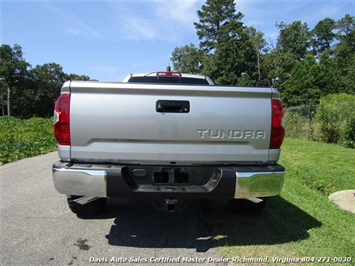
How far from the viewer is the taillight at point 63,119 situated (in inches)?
110

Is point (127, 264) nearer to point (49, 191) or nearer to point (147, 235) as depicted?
point (147, 235)

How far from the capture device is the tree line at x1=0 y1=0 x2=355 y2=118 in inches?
1635

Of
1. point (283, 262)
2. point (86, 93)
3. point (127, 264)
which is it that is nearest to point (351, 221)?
point (283, 262)

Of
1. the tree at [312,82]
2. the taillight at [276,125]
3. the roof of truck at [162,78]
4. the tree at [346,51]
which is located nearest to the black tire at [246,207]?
the taillight at [276,125]

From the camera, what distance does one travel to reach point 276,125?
2.96 metres

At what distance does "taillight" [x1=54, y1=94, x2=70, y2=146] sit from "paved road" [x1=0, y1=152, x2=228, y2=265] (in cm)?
117

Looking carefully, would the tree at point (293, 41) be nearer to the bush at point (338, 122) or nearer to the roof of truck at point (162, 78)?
the bush at point (338, 122)

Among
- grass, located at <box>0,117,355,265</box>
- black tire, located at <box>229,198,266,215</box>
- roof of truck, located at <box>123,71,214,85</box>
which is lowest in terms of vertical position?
grass, located at <box>0,117,355,265</box>

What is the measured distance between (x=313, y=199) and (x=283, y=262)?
2.26 m

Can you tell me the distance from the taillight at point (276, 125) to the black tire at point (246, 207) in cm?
116

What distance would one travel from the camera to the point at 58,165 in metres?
2.86

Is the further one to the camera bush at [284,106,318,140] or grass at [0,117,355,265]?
bush at [284,106,318,140]

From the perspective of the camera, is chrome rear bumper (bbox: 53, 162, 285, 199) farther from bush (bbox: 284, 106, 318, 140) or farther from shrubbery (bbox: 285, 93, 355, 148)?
bush (bbox: 284, 106, 318, 140)

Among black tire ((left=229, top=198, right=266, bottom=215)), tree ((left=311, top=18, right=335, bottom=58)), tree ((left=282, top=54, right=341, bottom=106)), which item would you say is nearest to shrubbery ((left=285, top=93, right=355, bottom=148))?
black tire ((left=229, top=198, right=266, bottom=215))
